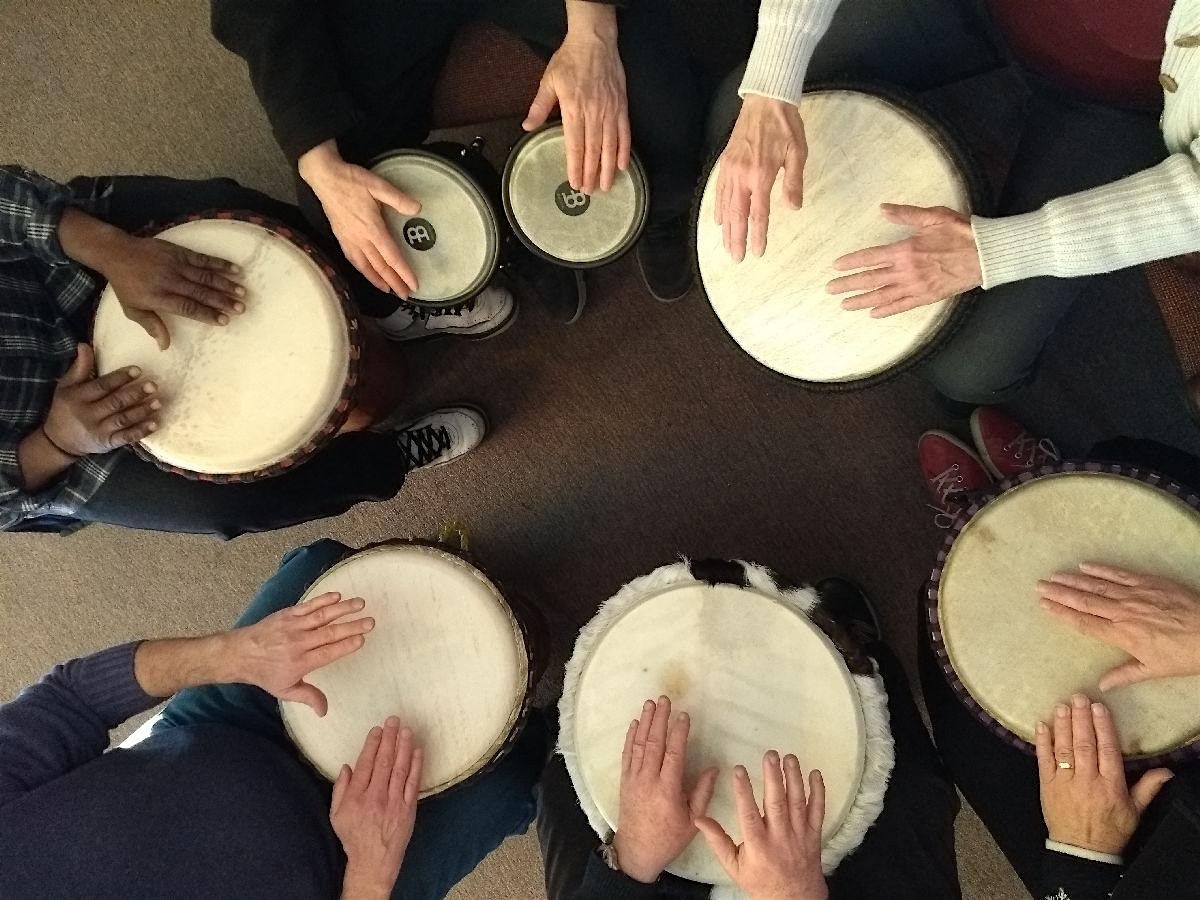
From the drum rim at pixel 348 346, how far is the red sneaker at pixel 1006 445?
1.27 metres

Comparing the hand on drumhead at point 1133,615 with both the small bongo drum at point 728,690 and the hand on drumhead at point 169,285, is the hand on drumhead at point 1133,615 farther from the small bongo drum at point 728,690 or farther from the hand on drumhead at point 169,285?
the hand on drumhead at point 169,285

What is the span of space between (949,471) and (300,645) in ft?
4.26

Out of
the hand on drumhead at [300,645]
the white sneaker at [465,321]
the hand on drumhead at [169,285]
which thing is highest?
the hand on drumhead at [169,285]

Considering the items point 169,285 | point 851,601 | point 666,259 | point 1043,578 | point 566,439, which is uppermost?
point 169,285

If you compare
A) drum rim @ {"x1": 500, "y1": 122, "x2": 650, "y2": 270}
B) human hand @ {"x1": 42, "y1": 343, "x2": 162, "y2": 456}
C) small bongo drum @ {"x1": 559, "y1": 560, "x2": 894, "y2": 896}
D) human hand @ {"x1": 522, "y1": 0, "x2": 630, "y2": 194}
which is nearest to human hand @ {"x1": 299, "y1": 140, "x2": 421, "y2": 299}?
drum rim @ {"x1": 500, "y1": 122, "x2": 650, "y2": 270}

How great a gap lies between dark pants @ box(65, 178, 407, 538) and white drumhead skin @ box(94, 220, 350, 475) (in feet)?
0.45

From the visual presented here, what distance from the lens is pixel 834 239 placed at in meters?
1.21

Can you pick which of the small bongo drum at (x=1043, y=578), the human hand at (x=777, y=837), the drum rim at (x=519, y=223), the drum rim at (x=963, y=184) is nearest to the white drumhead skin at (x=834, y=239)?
the drum rim at (x=963, y=184)

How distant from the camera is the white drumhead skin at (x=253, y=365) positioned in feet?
4.29

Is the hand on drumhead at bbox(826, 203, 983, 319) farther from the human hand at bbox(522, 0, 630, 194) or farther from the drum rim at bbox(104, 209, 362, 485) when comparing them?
the drum rim at bbox(104, 209, 362, 485)

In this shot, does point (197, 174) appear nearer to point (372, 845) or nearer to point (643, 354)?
point (643, 354)

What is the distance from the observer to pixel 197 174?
197 cm

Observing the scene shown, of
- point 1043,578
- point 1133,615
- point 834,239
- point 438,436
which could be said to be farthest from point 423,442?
point 1133,615

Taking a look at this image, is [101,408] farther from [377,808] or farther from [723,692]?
[723,692]
